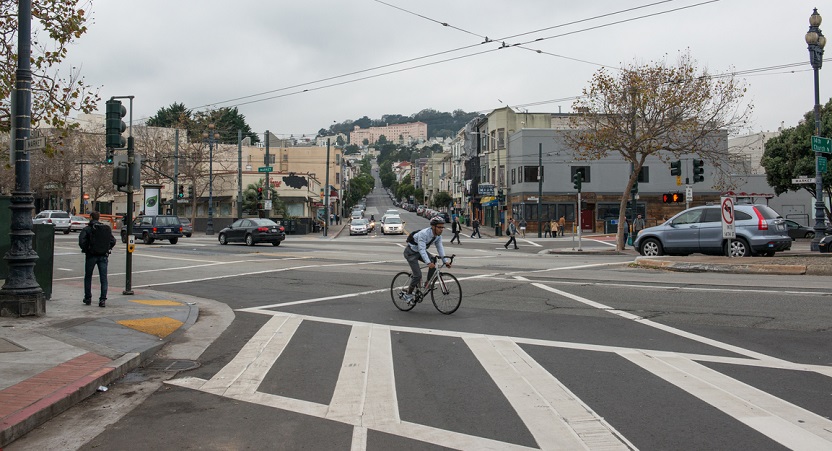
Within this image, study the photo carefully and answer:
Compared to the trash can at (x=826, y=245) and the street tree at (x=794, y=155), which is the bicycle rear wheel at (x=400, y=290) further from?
the street tree at (x=794, y=155)

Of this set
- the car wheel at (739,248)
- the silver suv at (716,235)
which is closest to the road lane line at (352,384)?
the silver suv at (716,235)

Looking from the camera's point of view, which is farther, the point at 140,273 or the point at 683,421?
the point at 140,273

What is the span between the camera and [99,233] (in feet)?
40.0

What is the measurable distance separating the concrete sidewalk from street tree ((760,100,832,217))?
3837cm

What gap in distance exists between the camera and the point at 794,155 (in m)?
41.0

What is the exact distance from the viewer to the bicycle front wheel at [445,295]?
11.3 metres

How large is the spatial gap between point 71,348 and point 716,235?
18.5m

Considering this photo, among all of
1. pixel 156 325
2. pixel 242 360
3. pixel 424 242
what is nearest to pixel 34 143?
pixel 156 325

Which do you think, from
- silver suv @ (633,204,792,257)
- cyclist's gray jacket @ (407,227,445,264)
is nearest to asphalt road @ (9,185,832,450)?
cyclist's gray jacket @ (407,227,445,264)

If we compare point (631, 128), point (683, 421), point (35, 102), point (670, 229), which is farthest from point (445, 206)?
point (683, 421)

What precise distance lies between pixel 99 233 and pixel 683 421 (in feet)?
35.6

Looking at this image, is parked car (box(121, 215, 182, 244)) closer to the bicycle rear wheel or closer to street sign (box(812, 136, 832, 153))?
the bicycle rear wheel

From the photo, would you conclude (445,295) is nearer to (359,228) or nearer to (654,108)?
(654,108)

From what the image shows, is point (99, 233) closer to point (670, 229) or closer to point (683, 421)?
point (683, 421)
